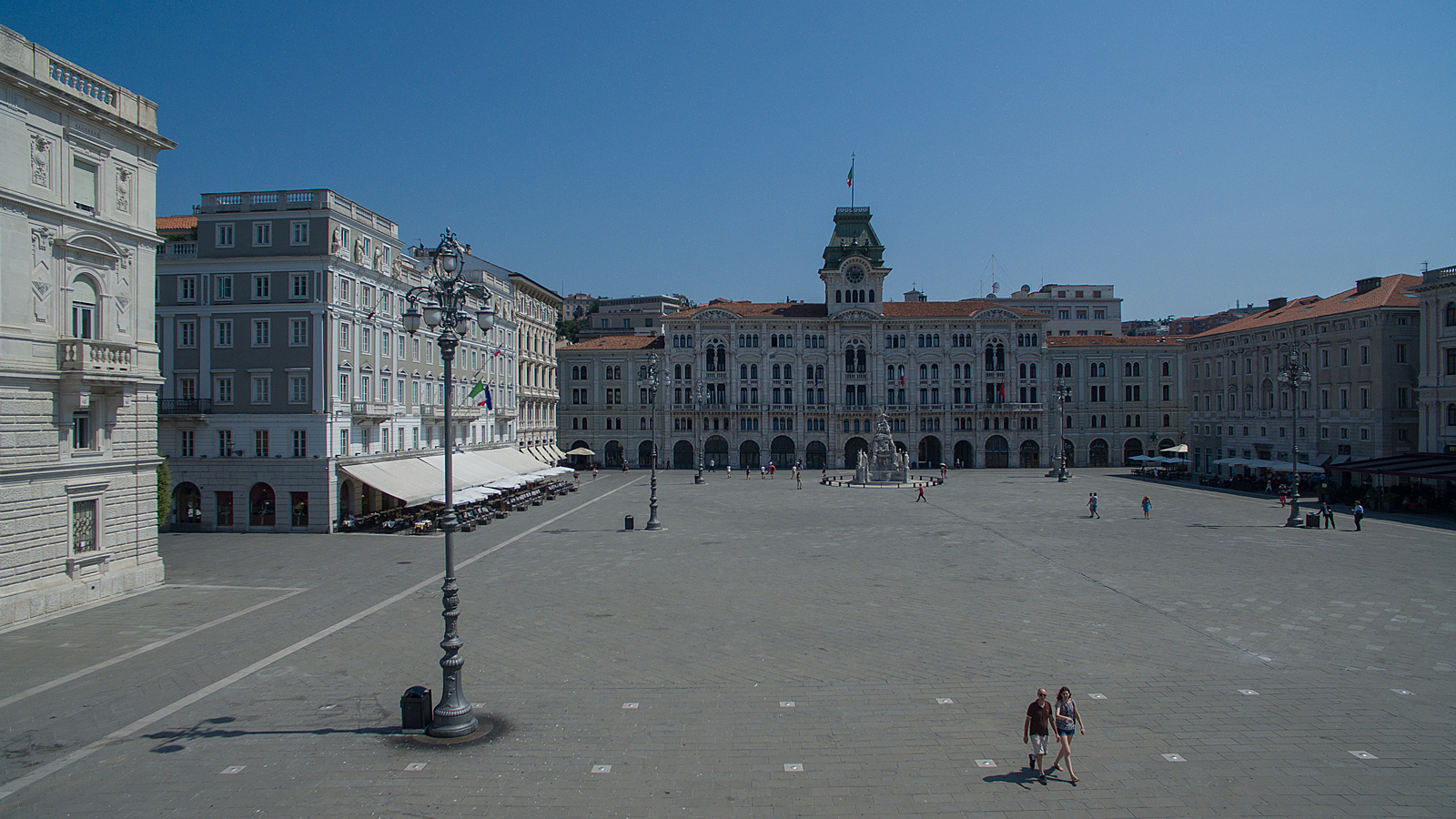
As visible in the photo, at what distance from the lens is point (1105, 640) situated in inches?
725

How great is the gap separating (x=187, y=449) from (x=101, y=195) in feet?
61.7

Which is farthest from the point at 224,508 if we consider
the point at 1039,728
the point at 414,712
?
the point at 1039,728

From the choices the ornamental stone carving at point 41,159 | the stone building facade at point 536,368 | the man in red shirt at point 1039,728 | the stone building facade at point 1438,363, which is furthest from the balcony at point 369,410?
the stone building facade at point 1438,363

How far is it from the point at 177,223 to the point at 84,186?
928 inches

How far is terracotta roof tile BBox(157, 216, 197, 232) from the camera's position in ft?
138

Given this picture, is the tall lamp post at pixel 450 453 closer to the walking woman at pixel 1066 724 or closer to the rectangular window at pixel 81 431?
the walking woman at pixel 1066 724

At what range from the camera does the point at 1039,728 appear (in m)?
11.7

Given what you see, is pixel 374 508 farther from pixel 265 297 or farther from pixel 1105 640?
pixel 1105 640

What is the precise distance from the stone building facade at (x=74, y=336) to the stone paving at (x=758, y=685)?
1874 millimetres

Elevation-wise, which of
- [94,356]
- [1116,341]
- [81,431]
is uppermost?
[1116,341]

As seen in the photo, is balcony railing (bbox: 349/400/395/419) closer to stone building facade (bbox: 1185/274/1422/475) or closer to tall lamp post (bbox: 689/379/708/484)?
tall lamp post (bbox: 689/379/708/484)

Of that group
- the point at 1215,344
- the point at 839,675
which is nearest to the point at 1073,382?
the point at 1215,344

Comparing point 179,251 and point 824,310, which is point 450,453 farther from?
point 824,310

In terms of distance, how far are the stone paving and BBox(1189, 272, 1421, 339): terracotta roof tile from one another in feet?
99.4
